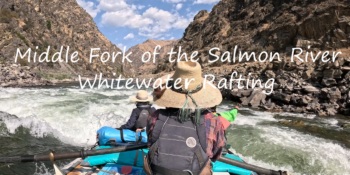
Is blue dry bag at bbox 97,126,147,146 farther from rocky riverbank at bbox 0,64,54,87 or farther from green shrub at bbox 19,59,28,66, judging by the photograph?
green shrub at bbox 19,59,28,66

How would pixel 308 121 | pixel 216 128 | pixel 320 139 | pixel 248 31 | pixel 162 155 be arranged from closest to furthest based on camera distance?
1. pixel 162 155
2. pixel 216 128
3. pixel 320 139
4. pixel 308 121
5. pixel 248 31

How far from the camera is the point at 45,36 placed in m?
53.6

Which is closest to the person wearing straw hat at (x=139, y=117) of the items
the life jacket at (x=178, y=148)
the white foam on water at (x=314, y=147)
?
the life jacket at (x=178, y=148)

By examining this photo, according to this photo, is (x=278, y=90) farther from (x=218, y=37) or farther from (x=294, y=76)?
(x=218, y=37)

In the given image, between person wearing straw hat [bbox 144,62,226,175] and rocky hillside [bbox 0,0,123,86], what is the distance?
2298 cm

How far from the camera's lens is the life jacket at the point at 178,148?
1.71 m

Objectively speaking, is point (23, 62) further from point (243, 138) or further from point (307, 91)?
point (307, 91)

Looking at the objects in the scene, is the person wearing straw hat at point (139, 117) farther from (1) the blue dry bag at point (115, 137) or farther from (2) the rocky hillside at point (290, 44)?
(2) the rocky hillside at point (290, 44)

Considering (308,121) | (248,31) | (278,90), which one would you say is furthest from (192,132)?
(248,31)

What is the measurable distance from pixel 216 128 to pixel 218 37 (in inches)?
1485

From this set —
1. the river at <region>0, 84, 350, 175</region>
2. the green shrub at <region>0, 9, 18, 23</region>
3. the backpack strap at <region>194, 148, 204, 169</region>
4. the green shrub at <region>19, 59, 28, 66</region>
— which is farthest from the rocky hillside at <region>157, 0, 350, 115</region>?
the green shrub at <region>0, 9, 18, 23</region>

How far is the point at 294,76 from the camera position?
13602 mm

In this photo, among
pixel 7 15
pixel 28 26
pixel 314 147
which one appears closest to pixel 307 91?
pixel 314 147

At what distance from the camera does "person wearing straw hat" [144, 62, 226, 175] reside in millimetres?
1714
